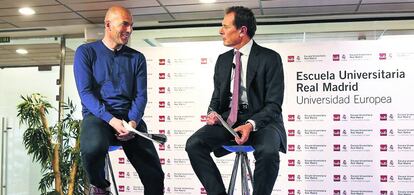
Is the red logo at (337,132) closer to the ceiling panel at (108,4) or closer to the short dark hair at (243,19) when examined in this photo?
the ceiling panel at (108,4)

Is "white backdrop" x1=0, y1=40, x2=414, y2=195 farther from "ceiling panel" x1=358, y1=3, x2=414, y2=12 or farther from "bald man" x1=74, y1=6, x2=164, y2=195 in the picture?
"bald man" x1=74, y1=6, x2=164, y2=195

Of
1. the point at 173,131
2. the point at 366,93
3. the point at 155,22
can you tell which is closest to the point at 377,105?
the point at 366,93

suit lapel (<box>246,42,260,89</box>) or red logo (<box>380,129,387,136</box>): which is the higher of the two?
suit lapel (<box>246,42,260,89</box>)

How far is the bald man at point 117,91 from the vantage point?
2.33 meters

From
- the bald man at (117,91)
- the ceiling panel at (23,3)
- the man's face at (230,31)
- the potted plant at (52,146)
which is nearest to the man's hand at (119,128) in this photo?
the bald man at (117,91)

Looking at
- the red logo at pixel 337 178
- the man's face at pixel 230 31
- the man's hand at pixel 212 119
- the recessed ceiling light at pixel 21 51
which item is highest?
the recessed ceiling light at pixel 21 51

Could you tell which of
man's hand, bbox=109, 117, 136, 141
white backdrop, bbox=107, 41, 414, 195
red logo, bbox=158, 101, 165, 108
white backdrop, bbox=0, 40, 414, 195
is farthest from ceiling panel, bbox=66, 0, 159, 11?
man's hand, bbox=109, 117, 136, 141

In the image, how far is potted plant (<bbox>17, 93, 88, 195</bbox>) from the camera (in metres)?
4.62

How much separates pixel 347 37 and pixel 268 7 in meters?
1.36

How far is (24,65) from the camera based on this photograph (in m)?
7.38

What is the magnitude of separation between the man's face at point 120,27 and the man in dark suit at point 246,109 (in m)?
0.55

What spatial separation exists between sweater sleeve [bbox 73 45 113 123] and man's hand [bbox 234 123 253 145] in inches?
26.0

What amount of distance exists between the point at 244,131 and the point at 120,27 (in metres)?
0.90

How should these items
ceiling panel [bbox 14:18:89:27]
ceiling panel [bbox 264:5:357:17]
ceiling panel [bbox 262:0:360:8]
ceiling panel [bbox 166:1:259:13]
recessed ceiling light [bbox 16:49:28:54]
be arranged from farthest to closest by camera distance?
recessed ceiling light [bbox 16:49:28:54], ceiling panel [bbox 14:18:89:27], ceiling panel [bbox 264:5:357:17], ceiling panel [bbox 166:1:259:13], ceiling panel [bbox 262:0:360:8]
